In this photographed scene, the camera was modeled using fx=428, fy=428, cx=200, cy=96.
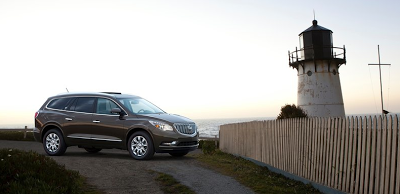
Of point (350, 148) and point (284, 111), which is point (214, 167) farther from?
point (284, 111)

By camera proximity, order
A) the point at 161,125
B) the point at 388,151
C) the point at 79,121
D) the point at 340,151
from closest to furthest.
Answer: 1. the point at 388,151
2. the point at 340,151
3. the point at 161,125
4. the point at 79,121

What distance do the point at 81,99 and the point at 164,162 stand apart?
11.8 ft

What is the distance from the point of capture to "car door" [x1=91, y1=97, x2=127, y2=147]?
12.9m

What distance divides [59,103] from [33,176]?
599 cm

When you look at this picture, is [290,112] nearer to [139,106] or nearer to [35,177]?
[139,106]

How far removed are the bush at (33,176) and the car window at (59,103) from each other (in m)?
4.02

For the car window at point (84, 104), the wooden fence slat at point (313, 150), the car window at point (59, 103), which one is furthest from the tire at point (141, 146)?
the wooden fence slat at point (313, 150)

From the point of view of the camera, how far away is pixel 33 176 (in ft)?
27.7

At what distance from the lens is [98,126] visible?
13.2 m

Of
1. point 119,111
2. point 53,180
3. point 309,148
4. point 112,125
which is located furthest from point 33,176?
point 309,148

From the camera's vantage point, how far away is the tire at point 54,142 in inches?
544

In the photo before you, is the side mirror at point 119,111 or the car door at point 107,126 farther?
the car door at point 107,126

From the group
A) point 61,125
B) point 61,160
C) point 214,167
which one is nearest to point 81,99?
point 61,125

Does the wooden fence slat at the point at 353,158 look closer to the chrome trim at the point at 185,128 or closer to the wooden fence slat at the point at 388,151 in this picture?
the wooden fence slat at the point at 388,151
